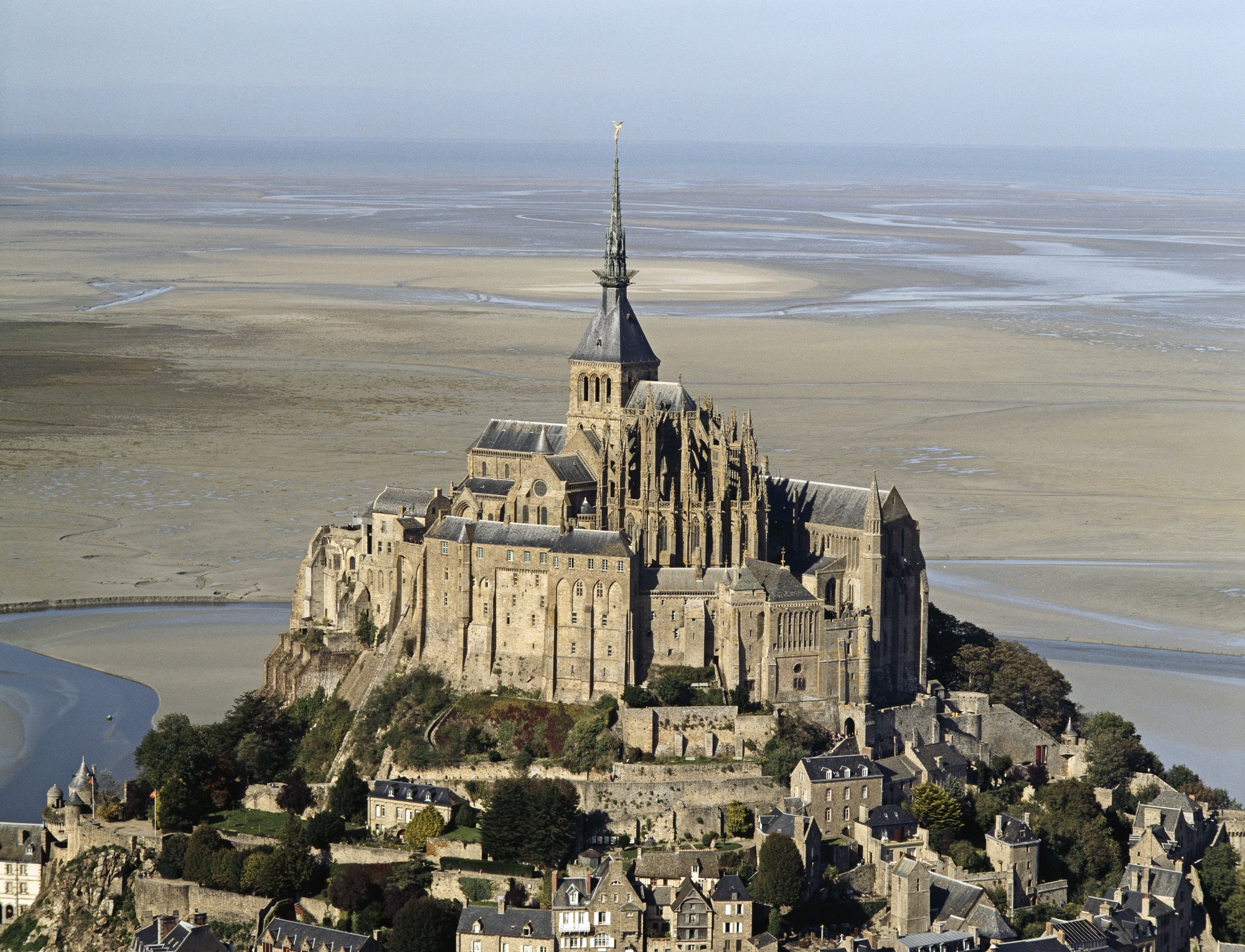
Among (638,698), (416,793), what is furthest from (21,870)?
(638,698)

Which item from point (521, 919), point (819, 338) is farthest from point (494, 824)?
point (819, 338)

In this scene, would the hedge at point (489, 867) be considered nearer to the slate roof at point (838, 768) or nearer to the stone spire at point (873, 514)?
the slate roof at point (838, 768)

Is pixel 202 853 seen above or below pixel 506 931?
below

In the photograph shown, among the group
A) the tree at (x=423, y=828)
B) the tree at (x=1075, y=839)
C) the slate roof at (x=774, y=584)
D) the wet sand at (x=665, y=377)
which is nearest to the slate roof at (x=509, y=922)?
the tree at (x=423, y=828)

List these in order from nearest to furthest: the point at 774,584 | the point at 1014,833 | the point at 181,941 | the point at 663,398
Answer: the point at 181,941 → the point at 1014,833 → the point at 774,584 → the point at 663,398

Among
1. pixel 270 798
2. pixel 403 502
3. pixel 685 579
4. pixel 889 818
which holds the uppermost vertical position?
pixel 403 502

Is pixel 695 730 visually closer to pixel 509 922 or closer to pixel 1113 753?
pixel 509 922
